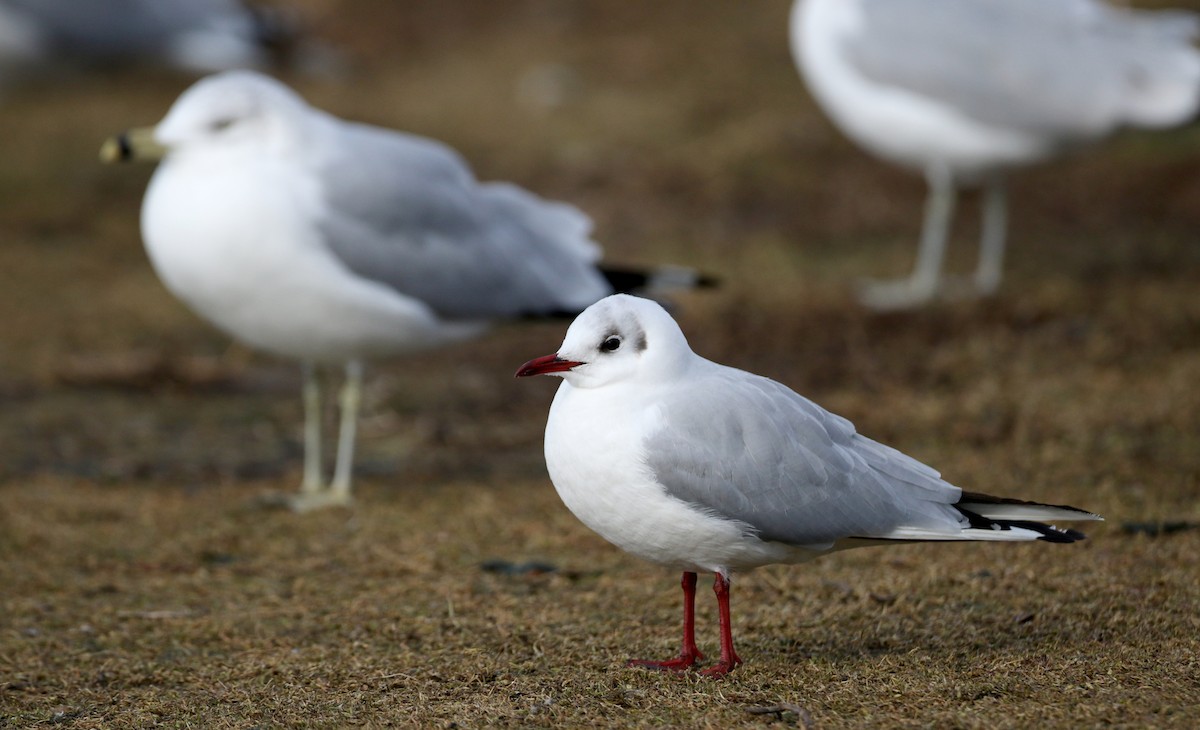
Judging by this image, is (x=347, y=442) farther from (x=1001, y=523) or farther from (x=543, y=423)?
(x=1001, y=523)

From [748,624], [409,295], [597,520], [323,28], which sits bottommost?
[748,624]

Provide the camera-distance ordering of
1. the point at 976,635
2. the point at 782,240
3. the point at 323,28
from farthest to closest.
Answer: the point at 323,28
the point at 782,240
the point at 976,635

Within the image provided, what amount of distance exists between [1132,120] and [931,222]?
1.12 metres

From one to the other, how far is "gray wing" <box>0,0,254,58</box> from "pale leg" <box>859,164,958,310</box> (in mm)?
5528

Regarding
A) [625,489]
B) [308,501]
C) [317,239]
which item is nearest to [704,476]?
[625,489]

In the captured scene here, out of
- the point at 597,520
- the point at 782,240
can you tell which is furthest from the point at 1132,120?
the point at 597,520

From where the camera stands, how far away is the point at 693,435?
3.30 meters

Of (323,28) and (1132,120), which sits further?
(323,28)

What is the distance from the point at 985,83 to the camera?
7.47 metres

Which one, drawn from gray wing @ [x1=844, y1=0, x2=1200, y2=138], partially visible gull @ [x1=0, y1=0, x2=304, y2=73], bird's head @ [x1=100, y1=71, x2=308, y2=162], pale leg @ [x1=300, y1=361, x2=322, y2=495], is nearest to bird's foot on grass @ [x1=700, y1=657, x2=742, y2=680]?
pale leg @ [x1=300, y1=361, x2=322, y2=495]

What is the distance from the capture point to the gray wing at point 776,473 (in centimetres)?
328

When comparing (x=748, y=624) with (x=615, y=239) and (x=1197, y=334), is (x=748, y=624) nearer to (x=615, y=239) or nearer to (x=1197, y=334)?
(x=1197, y=334)

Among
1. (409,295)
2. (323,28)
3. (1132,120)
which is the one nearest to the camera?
(409,295)

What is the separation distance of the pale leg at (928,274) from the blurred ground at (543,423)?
0.13 meters
